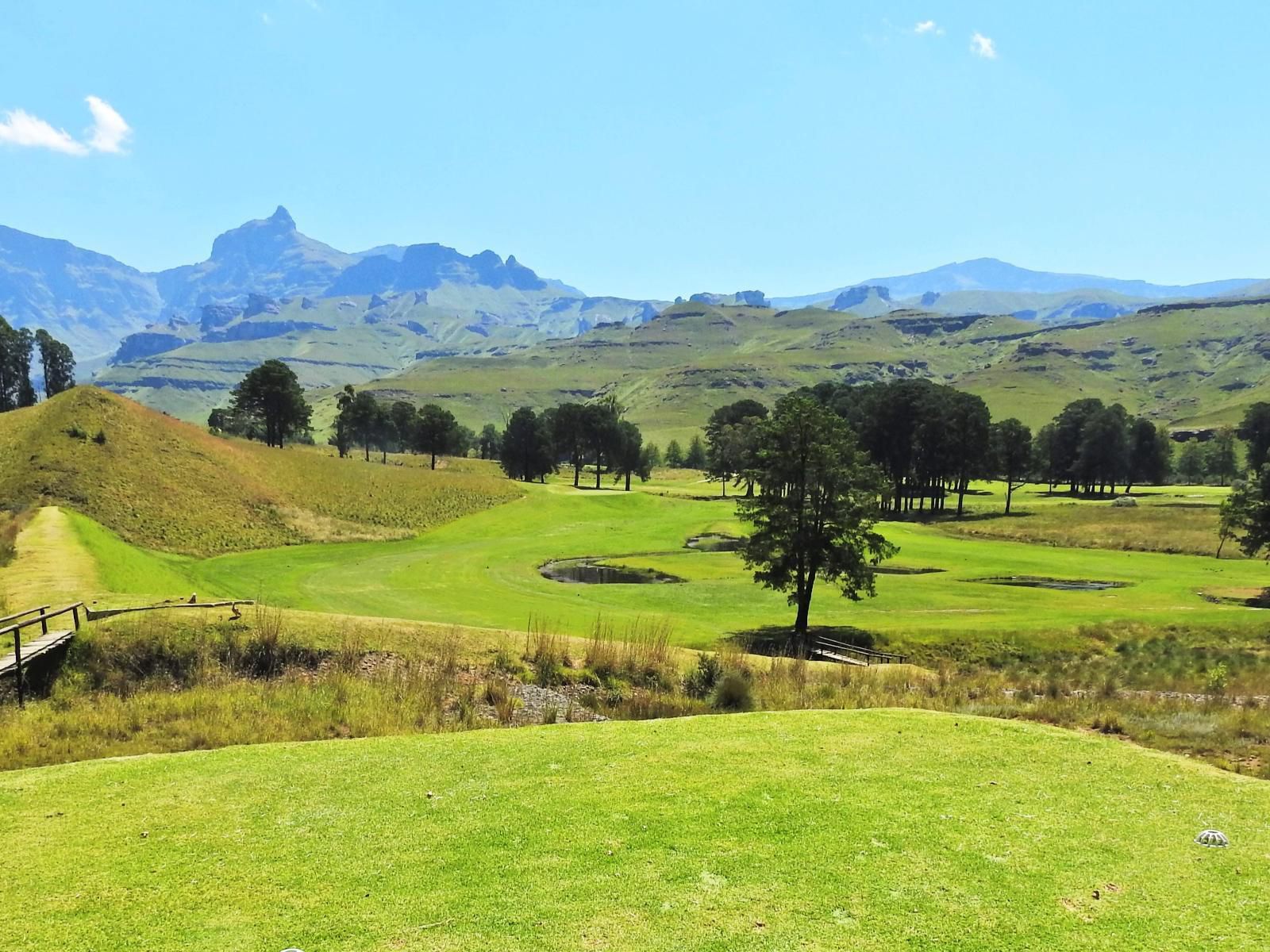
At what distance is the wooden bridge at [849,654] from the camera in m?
29.0

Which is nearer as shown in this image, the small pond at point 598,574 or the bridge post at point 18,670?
the bridge post at point 18,670

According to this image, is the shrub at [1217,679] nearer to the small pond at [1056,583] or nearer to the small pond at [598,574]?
the small pond at [1056,583]

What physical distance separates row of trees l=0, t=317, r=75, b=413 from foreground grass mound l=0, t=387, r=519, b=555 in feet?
210

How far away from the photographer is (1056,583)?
5009 cm

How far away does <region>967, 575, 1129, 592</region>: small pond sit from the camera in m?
47.7

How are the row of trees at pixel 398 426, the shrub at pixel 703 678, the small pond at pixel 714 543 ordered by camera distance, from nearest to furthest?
the shrub at pixel 703 678, the small pond at pixel 714 543, the row of trees at pixel 398 426

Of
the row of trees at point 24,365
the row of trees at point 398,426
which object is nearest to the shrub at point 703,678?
the row of trees at point 398,426

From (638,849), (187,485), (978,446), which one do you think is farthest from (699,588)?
(978,446)

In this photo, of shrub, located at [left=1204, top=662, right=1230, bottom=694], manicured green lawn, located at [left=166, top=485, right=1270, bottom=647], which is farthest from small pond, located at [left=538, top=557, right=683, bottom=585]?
shrub, located at [left=1204, top=662, right=1230, bottom=694]

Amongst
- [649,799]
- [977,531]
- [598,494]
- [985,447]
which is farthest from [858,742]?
[985,447]

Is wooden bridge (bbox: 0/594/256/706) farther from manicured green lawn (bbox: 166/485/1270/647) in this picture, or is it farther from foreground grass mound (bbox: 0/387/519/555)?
foreground grass mound (bbox: 0/387/519/555)

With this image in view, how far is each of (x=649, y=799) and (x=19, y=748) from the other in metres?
11.0

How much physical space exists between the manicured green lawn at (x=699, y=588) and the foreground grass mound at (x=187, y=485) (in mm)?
3612

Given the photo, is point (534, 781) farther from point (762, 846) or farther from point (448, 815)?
point (762, 846)
